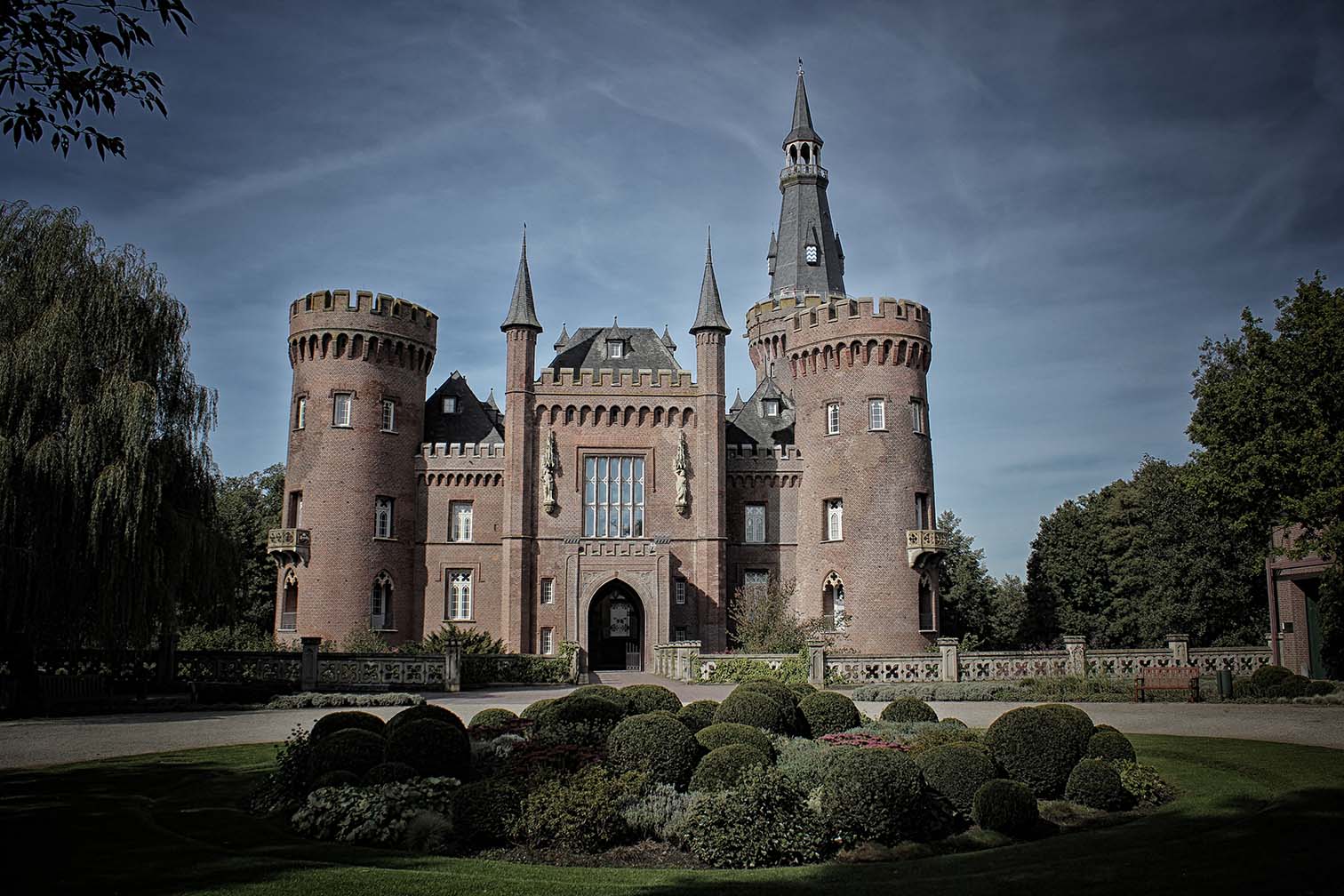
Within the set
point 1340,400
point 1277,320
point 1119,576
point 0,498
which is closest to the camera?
point 0,498

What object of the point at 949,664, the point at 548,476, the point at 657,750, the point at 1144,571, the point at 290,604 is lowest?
the point at 949,664

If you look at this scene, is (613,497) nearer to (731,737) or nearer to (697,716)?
(697,716)

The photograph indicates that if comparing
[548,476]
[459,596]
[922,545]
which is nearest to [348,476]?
[459,596]

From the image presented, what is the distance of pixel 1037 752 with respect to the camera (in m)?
13.9

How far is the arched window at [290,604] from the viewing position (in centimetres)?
4119

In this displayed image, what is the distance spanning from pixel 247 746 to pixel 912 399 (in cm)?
3140

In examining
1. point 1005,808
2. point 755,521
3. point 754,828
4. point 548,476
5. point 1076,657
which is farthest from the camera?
point 755,521

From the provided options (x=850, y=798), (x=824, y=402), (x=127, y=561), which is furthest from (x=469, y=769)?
(x=824, y=402)

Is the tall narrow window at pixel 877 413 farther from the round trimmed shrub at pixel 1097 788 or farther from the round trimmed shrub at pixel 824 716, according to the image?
the round trimmed shrub at pixel 1097 788

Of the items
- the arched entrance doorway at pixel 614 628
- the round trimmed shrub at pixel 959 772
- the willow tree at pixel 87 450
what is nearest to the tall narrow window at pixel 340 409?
the arched entrance doorway at pixel 614 628

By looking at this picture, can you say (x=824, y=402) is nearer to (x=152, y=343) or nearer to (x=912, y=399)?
(x=912, y=399)

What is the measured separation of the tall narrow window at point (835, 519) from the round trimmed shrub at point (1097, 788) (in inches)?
1197

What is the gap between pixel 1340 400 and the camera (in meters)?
28.4

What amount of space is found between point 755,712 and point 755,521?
98.5 ft
